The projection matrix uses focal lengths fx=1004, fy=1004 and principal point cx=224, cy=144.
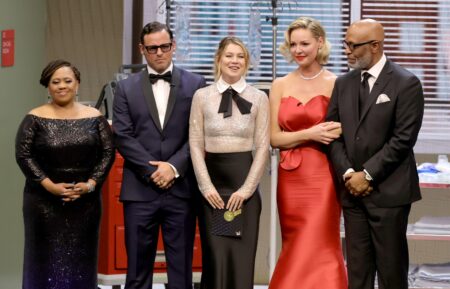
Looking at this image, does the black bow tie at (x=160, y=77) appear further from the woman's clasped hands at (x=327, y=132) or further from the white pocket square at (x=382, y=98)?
the white pocket square at (x=382, y=98)

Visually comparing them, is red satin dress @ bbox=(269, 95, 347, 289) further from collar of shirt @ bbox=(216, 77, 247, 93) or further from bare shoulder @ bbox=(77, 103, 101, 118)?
bare shoulder @ bbox=(77, 103, 101, 118)

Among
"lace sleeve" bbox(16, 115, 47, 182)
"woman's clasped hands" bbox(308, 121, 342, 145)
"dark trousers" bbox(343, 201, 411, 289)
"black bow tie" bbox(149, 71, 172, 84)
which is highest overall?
"black bow tie" bbox(149, 71, 172, 84)

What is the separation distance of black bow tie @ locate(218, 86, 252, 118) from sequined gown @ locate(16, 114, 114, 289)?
0.58m

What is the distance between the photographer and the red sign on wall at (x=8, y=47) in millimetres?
5781

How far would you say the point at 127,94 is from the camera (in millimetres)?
4887

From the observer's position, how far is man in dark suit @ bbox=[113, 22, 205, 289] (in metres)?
4.81

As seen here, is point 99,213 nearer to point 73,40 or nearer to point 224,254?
point 224,254

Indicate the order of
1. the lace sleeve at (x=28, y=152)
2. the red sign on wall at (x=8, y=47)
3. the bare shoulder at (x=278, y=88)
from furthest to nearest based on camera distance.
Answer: the red sign on wall at (x=8, y=47) < the bare shoulder at (x=278, y=88) < the lace sleeve at (x=28, y=152)

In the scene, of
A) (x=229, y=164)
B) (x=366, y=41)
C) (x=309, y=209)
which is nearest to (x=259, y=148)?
(x=229, y=164)

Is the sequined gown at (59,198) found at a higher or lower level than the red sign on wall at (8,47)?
lower

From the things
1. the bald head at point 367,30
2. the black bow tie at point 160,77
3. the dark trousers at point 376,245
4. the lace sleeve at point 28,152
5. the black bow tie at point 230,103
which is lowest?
the dark trousers at point 376,245

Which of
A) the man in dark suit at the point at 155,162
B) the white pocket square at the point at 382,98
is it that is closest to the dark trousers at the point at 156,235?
the man in dark suit at the point at 155,162

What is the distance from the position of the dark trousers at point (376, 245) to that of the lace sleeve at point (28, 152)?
1.46 metres

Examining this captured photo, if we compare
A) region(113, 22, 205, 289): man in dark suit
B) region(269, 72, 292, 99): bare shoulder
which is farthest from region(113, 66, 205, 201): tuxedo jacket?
region(269, 72, 292, 99): bare shoulder
